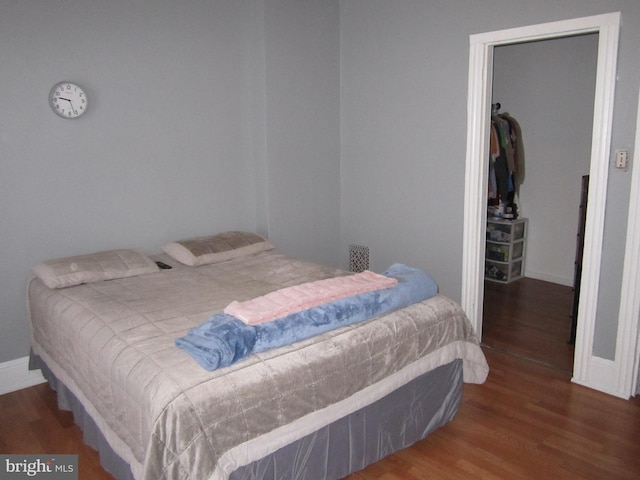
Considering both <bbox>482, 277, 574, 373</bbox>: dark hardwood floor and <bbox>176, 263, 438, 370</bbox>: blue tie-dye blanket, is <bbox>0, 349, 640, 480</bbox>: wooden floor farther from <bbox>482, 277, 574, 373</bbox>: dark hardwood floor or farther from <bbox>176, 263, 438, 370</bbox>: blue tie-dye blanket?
<bbox>176, 263, 438, 370</bbox>: blue tie-dye blanket

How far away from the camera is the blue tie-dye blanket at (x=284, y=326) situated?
1875 mm

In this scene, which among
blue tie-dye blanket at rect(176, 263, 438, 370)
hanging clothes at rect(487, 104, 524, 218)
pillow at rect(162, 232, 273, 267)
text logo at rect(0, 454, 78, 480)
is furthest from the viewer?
hanging clothes at rect(487, 104, 524, 218)

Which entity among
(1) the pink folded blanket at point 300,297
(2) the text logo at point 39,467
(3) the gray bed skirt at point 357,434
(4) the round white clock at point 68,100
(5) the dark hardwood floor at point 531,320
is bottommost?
(2) the text logo at point 39,467

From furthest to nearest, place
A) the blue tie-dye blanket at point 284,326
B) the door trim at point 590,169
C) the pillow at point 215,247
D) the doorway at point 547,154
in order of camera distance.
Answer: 1. the doorway at point 547,154
2. the pillow at point 215,247
3. the door trim at point 590,169
4. the blue tie-dye blanket at point 284,326

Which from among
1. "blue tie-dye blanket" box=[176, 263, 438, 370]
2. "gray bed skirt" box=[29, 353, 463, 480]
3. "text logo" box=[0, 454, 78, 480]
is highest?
"blue tie-dye blanket" box=[176, 263, 438, 370]

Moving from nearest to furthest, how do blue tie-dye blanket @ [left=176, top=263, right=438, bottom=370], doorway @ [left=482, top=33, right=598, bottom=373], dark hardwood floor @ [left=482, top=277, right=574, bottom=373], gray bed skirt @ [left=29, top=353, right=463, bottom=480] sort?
blue tie-dye blanket @ [left=176, top=263, right=438, bottom=370] < gray bed skirt @ [left=29, top=353, right=463, bottom=480] < dark hardwood floor @ [left=482, top=277, right=574, bottom=373] < doorway @ [left=482, top=33, right=598, bottom=373]

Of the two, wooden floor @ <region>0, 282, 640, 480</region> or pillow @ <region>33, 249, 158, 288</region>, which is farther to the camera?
pillow @ <region>33, 249, 158, 288</region>

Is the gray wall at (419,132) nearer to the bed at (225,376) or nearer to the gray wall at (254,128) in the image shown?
the gray wall at (254,128)

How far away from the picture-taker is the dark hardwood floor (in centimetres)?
357

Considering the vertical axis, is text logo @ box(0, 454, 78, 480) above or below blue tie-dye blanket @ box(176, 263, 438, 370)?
below

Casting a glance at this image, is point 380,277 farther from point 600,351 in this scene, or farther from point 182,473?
point 600,351

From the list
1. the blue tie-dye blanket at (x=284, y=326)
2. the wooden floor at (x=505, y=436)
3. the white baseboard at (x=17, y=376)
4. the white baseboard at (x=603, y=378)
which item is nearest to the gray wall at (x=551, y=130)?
the white baseboard at (x=603, y=378)

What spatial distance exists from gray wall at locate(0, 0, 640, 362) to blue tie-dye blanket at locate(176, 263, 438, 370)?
1381 millimetres

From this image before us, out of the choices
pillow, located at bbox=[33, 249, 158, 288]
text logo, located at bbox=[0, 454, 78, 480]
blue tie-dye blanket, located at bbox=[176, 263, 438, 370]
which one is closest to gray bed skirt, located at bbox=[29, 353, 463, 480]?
text logo, located at bbox=[0, 454, 78, 480]
